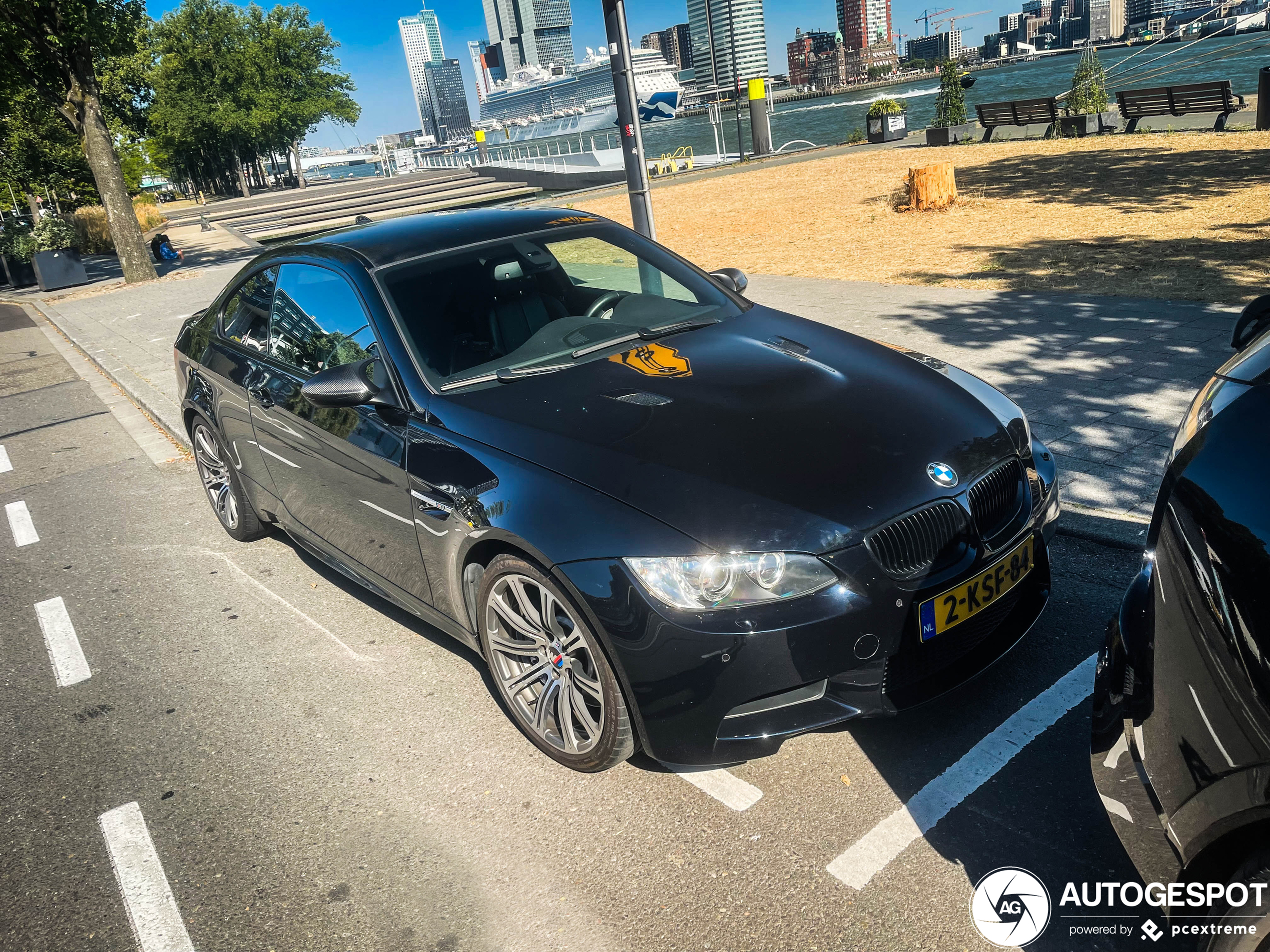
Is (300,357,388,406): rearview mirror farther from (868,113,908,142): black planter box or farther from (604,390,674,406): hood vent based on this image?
(868,113,908,142): black planter box

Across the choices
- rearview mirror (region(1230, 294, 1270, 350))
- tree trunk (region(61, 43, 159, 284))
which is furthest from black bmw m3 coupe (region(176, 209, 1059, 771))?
tree trunk (region(61, 43, 159, 284))

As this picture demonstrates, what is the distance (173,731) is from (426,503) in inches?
57.2

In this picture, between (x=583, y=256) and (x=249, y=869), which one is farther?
(x=583, y=256)

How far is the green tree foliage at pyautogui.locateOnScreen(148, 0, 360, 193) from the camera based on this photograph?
6631 cm

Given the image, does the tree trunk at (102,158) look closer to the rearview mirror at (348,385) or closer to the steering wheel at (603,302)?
the steering wheel at (603,302)

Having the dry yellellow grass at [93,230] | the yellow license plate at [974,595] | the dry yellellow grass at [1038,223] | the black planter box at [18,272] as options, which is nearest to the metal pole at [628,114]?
the dry yellellow grass at [1038,223]

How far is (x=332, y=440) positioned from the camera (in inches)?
149

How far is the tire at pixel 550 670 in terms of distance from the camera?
2.84 metres

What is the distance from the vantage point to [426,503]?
129 inches

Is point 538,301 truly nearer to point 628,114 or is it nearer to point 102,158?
point 628,114

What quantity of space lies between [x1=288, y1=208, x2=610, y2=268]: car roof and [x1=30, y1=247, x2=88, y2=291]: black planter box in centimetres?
2296

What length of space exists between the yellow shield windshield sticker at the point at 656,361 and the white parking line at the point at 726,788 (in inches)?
54.9

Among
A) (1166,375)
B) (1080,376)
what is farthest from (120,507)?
(1166,375)

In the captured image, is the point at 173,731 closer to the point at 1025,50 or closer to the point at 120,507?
the point at 120,507
